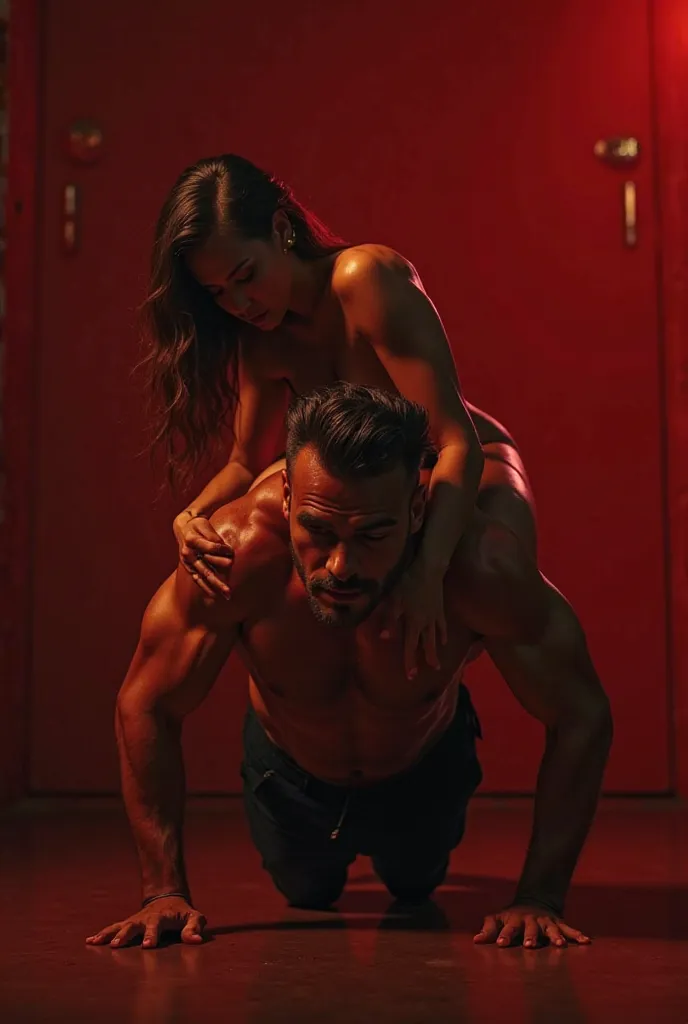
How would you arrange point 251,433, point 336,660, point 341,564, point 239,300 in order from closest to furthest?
point 341,564 → point 336,660 → point 239,300 → point 251,433

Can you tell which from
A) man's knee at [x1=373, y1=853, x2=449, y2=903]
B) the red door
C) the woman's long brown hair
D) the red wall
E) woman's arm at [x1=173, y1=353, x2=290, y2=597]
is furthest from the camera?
the red door

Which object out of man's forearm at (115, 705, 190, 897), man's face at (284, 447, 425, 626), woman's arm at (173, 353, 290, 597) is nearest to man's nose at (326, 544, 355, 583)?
man's face at (284, 447, 425, 626)

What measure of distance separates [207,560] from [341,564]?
0.24 metres

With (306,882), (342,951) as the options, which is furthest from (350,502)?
Result: (306,882)

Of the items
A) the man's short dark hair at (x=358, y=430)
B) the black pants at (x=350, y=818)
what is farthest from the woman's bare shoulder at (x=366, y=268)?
the black pants at (x=350, y=818)

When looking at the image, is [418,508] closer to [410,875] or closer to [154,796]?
[154,796]

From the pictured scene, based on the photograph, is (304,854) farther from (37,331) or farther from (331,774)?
(37,331)

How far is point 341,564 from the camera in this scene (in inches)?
67.7

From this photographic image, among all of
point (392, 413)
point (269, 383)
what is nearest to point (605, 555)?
point (269, 383)

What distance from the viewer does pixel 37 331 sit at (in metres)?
3.48

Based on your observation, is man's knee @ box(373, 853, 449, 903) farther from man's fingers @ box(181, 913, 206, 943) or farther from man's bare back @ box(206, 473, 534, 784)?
man's fingers @ box(181, 913, 206, 943)

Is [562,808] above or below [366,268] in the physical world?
below

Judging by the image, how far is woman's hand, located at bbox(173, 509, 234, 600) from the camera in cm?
187

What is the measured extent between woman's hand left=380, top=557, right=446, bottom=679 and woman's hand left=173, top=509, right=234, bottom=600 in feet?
0.75
